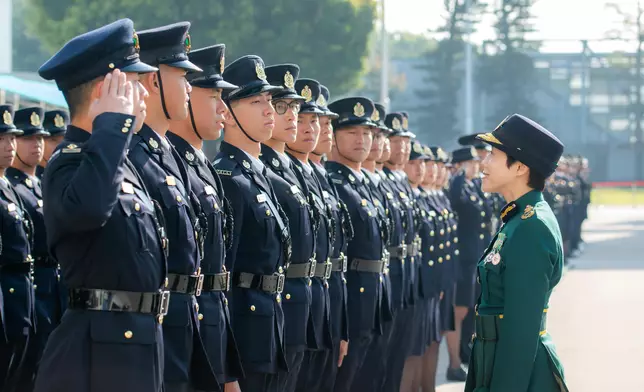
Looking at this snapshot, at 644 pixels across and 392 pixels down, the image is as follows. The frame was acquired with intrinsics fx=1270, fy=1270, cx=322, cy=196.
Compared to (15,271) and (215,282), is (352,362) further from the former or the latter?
(215,282)

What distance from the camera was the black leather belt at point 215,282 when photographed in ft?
18.1

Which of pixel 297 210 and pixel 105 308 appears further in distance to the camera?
pixel 297 210

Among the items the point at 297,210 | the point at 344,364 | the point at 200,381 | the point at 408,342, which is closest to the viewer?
the point at 200,381

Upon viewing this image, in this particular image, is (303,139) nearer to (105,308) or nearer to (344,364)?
(344,364)

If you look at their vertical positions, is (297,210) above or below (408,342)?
above

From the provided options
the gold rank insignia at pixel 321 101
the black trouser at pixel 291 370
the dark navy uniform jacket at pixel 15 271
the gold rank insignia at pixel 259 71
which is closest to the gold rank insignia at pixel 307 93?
the gold rank insignia at pixel 321 101

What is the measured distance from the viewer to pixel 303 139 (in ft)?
25.2

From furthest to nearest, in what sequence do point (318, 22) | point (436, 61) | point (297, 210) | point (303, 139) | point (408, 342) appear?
point (436, 61) → point (318, 22) → point (408, 342) → point (303, 139) → point (297, 210)

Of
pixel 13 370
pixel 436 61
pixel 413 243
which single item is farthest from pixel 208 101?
pixel 436 61

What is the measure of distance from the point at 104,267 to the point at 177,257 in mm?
665

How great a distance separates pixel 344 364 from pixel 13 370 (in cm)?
210

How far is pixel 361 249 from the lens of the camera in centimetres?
859

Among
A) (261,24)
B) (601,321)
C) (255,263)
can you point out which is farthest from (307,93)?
(261,24)

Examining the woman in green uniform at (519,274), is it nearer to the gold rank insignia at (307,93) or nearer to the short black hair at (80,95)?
the short black hair at (80,95)
